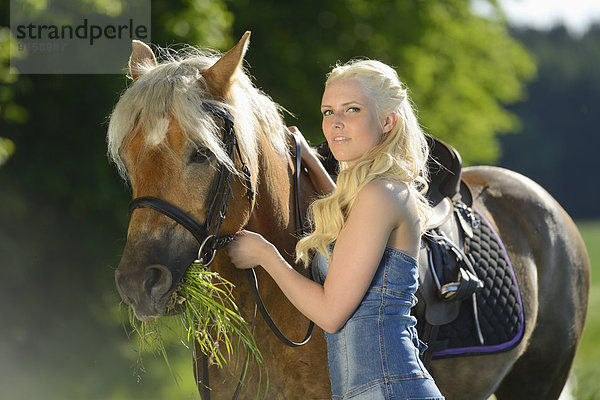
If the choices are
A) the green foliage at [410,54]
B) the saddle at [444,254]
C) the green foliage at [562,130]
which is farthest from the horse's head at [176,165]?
the green foliage at [562,130]

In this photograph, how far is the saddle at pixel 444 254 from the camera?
112 inches

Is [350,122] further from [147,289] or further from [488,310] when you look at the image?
[488,310]

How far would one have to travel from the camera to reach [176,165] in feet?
7.28

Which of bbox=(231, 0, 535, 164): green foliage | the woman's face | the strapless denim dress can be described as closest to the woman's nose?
the woman's face

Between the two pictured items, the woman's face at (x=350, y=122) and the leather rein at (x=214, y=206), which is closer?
the woman's face at (x=350, y=122)

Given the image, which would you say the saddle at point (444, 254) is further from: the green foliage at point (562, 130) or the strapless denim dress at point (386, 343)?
the green foliage at point (562, 130)

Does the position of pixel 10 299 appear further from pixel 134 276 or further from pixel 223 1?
pixel 134 276

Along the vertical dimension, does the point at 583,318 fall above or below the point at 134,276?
below

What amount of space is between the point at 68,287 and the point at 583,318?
6.97m

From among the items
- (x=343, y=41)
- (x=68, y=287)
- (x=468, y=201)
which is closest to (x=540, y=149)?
(x=343, y=41)

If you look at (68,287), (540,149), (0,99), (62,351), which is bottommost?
(540,149)

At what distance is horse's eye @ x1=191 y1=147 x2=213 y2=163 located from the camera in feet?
7.39

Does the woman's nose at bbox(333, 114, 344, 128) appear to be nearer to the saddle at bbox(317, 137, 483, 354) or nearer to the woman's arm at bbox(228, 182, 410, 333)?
the woman's arm at bbox(228, 182, 410, 333)

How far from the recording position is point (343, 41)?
39.3ft
